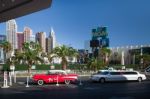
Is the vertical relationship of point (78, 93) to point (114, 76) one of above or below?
below

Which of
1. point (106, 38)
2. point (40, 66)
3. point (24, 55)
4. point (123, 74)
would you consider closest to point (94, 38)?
point (106, 38)

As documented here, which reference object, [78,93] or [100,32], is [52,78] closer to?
[78,93]

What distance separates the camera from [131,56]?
557 ft

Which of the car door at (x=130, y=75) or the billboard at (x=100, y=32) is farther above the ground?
the billboard at (x=100, y=32)

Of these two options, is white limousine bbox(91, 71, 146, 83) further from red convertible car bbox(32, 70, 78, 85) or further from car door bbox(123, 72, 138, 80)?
red convertible car bbox(32, 70, 78, 85)

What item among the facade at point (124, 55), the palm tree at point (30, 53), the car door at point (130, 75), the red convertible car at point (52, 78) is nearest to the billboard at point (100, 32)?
the palm tree at point (30, 53)

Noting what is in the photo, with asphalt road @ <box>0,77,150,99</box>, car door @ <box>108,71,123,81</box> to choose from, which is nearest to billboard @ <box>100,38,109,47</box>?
car door @ <box>108,71,123,81</box>

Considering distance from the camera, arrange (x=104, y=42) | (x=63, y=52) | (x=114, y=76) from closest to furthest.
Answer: (x=114, y=76)
(x=63, y=52)
(x=104, y=42)

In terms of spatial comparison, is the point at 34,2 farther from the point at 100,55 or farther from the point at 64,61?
the point at 100,55

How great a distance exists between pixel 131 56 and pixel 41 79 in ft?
439

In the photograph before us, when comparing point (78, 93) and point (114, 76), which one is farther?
point (114, 76)

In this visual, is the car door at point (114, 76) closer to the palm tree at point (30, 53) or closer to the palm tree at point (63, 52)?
the palm tree at point (30, 53)

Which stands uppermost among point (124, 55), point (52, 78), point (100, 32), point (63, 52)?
point (100, 32)

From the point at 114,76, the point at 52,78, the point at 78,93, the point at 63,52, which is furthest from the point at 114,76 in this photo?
the point at 63,52
